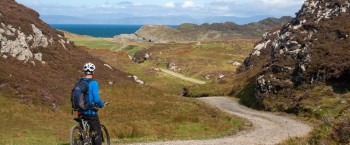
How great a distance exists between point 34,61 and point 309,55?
104 feet

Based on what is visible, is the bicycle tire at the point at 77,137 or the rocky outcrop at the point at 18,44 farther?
the rocky outcrop at the point at 18,44

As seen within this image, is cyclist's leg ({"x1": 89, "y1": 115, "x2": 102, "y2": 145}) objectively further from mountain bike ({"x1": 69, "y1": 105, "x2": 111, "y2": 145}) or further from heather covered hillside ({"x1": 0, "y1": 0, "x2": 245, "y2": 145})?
heather covered hillside ({"x1": 0, "y1": 0, "x2": 245, "y2": 145})

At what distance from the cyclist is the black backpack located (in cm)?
11

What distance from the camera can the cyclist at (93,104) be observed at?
13953 mm

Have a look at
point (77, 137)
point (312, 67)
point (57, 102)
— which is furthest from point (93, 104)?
point (312, 67)

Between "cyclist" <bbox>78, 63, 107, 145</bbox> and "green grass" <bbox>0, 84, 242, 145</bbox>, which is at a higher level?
"cyclist" <bbox>78, 63, 107, 145</bbox>

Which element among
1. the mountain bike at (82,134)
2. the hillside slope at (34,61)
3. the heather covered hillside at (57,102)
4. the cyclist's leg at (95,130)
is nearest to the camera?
the mountain bike at (82,134)

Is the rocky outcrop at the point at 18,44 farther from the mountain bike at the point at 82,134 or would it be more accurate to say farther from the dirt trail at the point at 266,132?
the mountain bike at the point at 82,134

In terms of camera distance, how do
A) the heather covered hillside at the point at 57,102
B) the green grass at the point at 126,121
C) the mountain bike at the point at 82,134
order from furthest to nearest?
the heather covered hillside at the point at 57,102 → the green grass at the point at 126,121 → the mountain bike at the point at 82,134

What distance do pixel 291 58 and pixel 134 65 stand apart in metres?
60.0

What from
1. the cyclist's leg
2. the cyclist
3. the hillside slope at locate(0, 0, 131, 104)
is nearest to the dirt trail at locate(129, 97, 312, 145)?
the cyclist's leg

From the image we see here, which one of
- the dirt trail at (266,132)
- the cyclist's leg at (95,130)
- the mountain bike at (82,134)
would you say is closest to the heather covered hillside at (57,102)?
the dirt trail at (266,132)

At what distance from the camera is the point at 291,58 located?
49.5 m

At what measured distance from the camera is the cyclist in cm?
1395
